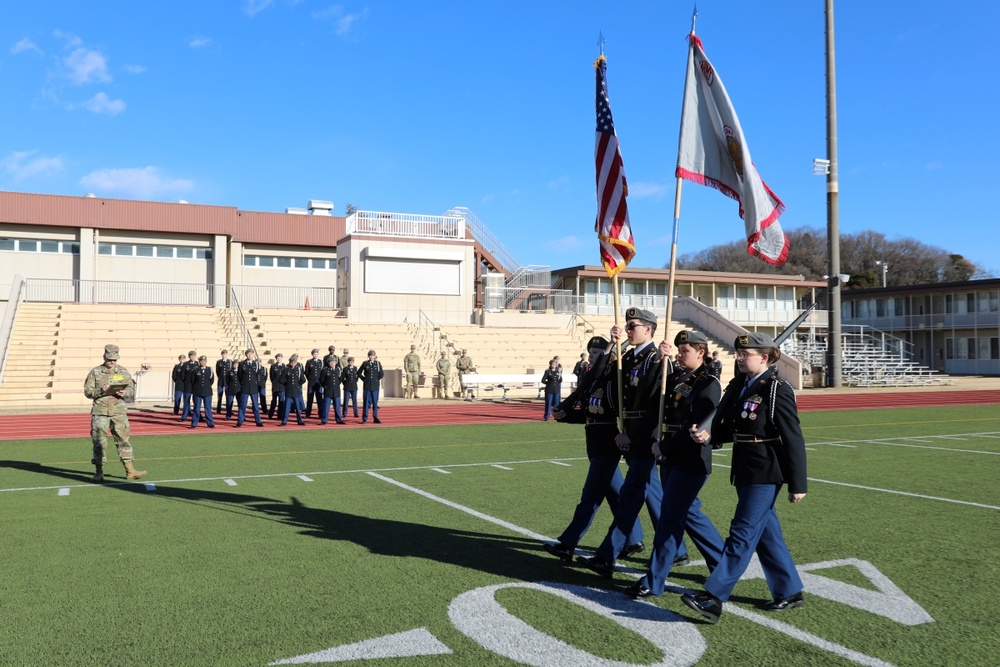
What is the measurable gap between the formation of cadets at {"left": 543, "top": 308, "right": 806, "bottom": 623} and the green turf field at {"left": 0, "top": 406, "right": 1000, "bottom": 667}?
252 mm

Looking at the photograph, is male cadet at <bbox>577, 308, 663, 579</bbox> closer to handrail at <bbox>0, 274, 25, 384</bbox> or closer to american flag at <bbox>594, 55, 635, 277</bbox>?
american flag at <bbox>594, 55, 635, 277</bbox>

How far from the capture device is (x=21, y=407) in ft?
77.6

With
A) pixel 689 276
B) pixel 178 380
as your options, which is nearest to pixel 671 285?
pixel 178 380

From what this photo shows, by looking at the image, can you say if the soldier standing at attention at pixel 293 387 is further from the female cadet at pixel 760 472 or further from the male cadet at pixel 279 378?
the female cadet at pixel 760 472

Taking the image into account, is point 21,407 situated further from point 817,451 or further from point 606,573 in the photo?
point 606,573

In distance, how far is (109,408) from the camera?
10844 mm

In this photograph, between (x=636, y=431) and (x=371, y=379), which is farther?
(x=371, y=379)

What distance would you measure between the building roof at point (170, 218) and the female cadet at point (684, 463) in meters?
39.9

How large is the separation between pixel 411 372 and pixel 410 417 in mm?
5820

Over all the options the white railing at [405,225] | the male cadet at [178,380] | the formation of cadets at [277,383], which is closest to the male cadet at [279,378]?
the formation of cadets at [277,383]

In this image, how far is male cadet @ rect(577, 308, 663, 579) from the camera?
594 centimetres

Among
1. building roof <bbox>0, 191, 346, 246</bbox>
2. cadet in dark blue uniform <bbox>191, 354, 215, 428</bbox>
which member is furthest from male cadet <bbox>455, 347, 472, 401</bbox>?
building roof <bbox>0, 191, 346, 246</bbox>

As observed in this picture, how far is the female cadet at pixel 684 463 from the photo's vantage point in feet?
17.8

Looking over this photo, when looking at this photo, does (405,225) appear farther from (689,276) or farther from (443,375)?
(689,276)
